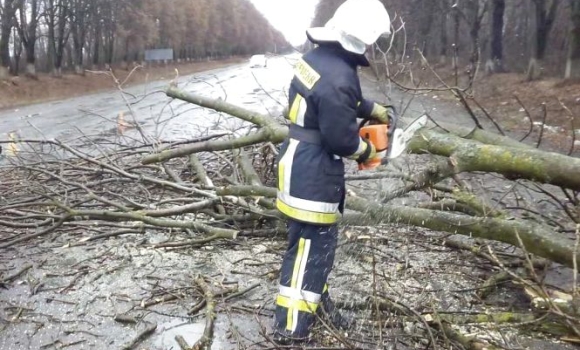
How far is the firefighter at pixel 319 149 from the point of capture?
2684mm

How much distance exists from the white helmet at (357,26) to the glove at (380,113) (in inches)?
14.7

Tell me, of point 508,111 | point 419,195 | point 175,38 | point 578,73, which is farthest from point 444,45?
point 419,195

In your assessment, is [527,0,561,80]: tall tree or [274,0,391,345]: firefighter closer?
[274,0,391,345]: firefighter

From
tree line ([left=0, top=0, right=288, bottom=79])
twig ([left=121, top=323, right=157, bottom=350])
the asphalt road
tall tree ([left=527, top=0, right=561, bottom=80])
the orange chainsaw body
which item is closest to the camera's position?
twig ([left=121, top=323, right=157, bottom=350])

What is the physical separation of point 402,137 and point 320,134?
21.7 inches

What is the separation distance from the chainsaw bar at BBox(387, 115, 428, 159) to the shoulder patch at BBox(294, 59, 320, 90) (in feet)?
1.97

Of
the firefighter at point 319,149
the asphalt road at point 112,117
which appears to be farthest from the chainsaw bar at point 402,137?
the asphalt road at point 112,117

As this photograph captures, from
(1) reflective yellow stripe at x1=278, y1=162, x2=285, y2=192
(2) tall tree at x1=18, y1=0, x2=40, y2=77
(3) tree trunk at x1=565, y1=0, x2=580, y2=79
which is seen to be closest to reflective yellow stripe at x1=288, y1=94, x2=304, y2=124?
(1) reflective yellow stripe at x1=278, y1=162, x2=285, y2=192

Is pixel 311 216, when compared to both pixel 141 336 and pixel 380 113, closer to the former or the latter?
pixel 380 113

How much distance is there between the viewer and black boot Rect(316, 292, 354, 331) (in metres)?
2.99

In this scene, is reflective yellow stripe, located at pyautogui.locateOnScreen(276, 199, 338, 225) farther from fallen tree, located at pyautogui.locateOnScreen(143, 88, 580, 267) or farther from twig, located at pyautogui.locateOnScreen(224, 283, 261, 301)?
twig, located at pyautogui.locateOnScreen(224, 283, 261, 301)

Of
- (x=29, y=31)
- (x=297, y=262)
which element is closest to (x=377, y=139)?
(x=297, y=262)

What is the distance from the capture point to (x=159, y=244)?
4070 mm

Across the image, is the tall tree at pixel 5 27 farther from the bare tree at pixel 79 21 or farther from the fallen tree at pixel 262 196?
the fallen tree at pixel 262 196
